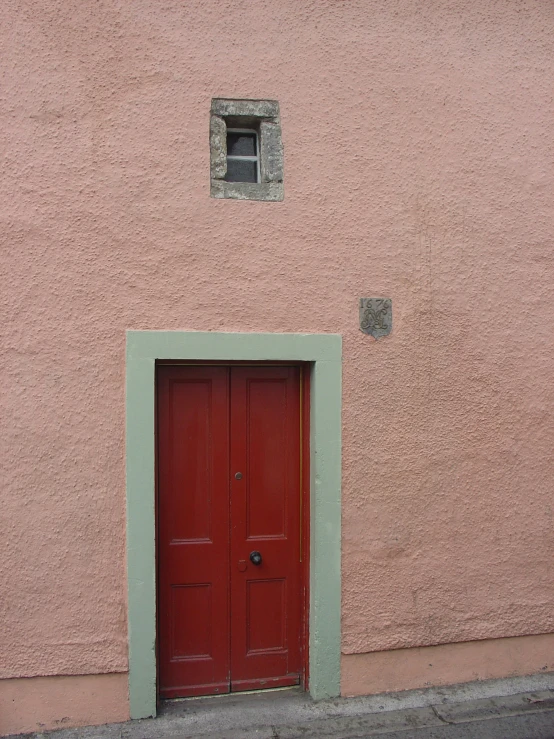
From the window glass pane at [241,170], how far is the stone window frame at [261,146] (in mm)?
107

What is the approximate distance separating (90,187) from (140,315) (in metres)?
0.82

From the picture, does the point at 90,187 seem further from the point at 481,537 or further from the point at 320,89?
the point at 481,537

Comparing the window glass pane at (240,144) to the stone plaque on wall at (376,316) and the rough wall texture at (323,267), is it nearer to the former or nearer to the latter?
the rough wall texture at (323,267)

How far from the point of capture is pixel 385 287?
4012 millimetres

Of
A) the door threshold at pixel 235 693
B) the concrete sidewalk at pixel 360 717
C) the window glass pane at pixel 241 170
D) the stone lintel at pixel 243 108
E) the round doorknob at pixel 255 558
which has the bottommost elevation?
the concrete sidewalk at pixel 360 717

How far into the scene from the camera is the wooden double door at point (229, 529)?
12.8ft

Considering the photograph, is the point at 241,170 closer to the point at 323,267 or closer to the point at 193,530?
the point at 323,267

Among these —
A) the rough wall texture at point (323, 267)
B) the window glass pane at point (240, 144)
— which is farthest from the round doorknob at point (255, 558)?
the window glass pane at point (240, 144)

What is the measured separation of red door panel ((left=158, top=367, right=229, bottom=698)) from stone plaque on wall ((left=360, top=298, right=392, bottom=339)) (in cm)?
98

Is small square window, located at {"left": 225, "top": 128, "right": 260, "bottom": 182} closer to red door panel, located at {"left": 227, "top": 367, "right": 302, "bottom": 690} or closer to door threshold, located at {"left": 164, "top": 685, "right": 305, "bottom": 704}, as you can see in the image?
red door panel, located at {"left": 227, "top": 367, "right": 302, "bottom": 690}

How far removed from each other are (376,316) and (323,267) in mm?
469

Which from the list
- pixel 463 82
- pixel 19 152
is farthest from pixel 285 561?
pixel 463 82

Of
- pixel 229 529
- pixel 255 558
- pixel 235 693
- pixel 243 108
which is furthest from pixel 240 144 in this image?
pixel 235 693

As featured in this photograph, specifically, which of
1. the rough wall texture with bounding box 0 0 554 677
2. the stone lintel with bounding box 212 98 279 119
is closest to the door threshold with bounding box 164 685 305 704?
the rough wall texture with bounding box 0 0 554 677
